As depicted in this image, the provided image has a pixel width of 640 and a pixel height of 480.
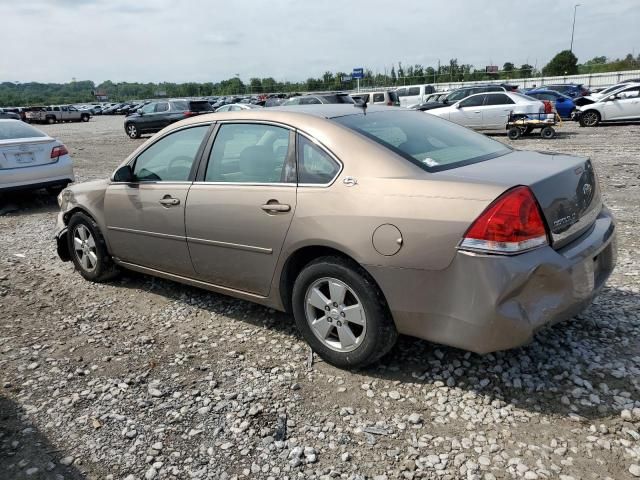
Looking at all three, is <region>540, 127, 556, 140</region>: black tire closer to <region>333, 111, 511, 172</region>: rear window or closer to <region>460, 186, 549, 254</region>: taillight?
<region>333, 111, 511, 172</region>: rear window

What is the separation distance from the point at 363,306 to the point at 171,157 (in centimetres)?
220

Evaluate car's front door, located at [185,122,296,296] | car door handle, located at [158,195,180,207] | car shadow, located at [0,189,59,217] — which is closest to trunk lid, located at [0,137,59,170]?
car shadow, located at [0,189,59,217]

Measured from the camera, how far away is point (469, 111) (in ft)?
60.3

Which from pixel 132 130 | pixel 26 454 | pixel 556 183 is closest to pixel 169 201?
pixel 26 454

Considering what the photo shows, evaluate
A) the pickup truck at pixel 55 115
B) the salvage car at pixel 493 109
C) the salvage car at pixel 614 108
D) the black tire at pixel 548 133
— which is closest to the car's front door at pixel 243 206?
the salvage car at pixel 493 109

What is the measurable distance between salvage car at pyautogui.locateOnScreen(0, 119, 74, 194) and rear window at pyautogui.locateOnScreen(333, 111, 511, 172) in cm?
733

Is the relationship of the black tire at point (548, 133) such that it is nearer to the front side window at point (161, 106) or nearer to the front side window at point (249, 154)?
the front side window at point (249, 154)

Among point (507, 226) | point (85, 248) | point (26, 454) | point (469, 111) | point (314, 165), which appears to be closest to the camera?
point (507, 226)

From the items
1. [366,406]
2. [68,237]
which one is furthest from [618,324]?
[68,237]

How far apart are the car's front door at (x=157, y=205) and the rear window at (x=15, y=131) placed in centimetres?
555

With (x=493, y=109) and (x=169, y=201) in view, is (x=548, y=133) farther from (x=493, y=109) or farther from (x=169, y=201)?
(x=169, y=201)

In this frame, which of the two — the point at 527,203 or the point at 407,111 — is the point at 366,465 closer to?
the point at 527,203

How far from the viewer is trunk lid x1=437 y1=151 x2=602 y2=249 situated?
2719mm

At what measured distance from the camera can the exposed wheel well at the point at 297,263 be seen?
3176mm
